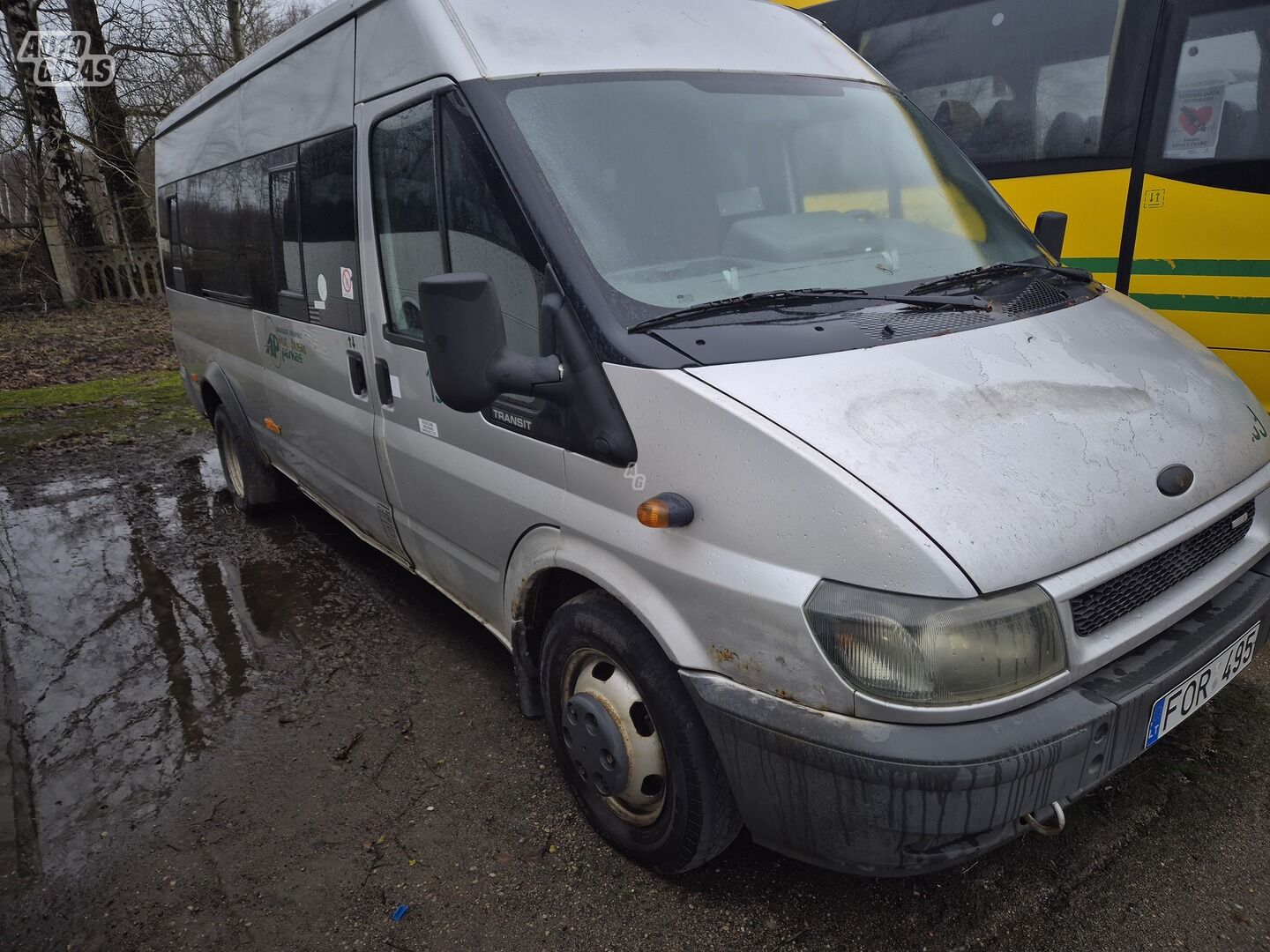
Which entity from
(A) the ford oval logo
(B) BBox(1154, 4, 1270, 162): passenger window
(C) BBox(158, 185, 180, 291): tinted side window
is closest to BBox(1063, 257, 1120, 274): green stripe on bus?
(B) BBox(1154, 4, 1270, 162): passenger window

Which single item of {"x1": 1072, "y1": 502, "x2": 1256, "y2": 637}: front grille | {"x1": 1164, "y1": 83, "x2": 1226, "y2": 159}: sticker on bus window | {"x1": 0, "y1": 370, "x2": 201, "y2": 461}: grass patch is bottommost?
{"x1": 0, "y1": 370, "x2": 201, "y2": 461}: grass patch

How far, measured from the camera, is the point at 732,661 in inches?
80.4

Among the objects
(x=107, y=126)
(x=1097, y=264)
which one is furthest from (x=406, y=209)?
(x=107, y=126)

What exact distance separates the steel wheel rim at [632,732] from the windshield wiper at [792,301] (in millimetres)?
898

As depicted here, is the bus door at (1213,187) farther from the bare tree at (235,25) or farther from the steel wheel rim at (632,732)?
the bare tree at (235,25)

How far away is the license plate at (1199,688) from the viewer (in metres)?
2.09

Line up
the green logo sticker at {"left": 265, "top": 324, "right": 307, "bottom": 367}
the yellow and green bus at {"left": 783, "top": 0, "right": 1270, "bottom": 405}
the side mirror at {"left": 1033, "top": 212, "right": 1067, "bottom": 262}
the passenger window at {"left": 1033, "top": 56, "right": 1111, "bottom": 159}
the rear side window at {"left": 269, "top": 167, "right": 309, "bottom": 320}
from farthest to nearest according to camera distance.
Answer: the passenger window at {"left": 1033, "top": 56, "right": 1111, "bottom": 159} → the yellow and green bus at {"left": 783, "top": 0, "right": 1270, "bottom": 405} → the green logo sticker at {"left": 265, "top": 324, "right": 307, "bottom": 367} → the rear side window at {"left": 269, "top": 167, "right": 309, "bottom": 320} → the side mirror at {"left": 1033, "top": 212, "right": 1067, "bottom": 262}

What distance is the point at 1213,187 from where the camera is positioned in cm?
463

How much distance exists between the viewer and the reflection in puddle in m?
3.06

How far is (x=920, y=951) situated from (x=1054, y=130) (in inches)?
188

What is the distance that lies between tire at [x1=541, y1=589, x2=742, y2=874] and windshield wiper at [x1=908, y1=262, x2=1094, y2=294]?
1262 millimetres

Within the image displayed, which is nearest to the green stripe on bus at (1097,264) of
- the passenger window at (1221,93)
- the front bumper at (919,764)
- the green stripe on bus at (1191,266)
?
the green stripe on bus at (1191,266)

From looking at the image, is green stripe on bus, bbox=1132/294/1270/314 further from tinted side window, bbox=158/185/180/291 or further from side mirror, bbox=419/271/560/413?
tinted side window, bbox=158/185/180/291

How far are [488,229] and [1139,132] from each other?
160 inches
